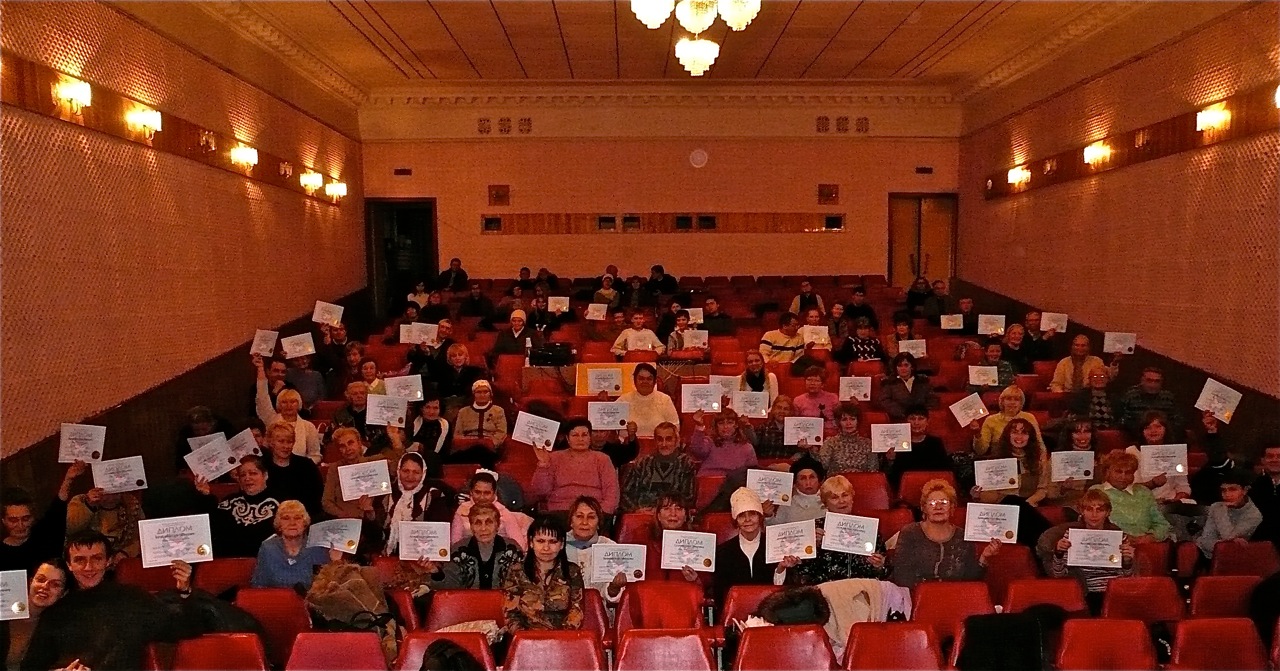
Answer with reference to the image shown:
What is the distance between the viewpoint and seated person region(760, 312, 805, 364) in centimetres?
969

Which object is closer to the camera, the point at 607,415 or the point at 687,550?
the point at 687,550

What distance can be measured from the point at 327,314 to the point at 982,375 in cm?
655

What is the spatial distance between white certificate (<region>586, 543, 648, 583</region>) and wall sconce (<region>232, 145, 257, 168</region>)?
22.5 ft

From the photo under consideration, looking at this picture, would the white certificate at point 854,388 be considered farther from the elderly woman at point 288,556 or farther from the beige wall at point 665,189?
the beige wall at point 665,189

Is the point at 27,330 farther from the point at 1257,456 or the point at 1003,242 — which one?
the point at 1003,242

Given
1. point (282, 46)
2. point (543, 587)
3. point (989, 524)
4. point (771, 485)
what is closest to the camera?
point (543, 587)

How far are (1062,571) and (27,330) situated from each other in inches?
256

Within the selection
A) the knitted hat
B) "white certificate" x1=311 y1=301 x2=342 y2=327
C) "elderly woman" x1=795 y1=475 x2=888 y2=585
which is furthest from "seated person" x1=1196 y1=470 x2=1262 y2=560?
"white certificate" x1=311 y1=301 x2=342 y2=327

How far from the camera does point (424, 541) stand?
15.5 feet

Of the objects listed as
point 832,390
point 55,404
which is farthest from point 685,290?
point 55,404

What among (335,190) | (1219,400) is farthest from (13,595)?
(335,190)

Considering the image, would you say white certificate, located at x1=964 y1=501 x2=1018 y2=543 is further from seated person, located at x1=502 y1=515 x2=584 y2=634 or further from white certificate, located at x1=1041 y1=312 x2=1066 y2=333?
white certificate, located at x1=1041 y1=312 x2=1066 y2=333

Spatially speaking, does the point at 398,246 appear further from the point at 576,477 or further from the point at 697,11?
the point at 576,477

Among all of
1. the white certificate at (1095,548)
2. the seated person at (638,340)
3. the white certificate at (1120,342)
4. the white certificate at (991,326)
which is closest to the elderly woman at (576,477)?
the white certificate at (1095,548)
